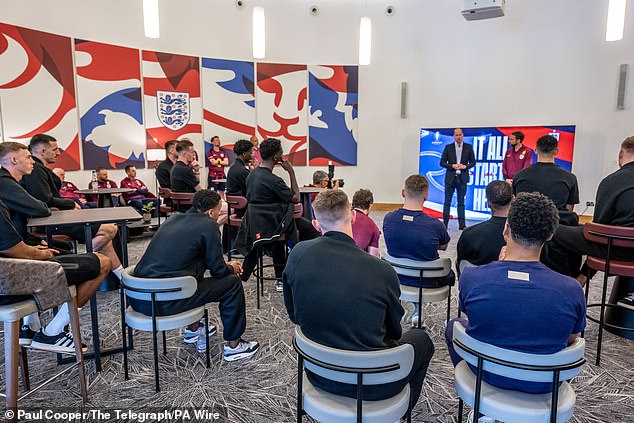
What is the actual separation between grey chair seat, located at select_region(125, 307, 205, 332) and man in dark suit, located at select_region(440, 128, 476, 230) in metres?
5.73

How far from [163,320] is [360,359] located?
4.54 ft

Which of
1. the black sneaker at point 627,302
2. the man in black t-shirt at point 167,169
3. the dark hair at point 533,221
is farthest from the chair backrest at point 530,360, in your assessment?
the man in black t-shirt at point 167,169

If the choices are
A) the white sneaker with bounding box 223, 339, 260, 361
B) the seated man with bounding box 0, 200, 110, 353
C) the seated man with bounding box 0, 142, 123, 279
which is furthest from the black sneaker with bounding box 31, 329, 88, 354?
the white sneaker with bounding box 223, 339, 260, 361

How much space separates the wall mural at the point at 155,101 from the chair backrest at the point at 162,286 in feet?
16.7

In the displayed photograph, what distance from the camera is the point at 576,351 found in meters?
1.47

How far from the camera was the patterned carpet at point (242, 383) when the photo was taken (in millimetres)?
2273

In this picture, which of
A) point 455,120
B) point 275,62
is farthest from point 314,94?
point 455,120

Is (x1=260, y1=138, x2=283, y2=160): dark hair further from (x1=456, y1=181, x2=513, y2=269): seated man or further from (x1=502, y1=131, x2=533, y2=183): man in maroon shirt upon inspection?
(x1=502, y1=131, x2=533, y2=183): man in maroon shirt

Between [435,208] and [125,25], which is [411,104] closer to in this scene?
[435,208]

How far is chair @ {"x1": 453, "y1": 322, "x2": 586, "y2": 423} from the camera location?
146 cm

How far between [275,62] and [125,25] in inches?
113

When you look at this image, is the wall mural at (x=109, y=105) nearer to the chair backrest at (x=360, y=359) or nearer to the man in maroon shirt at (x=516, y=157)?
the man in maroon shirt at (x=516, y=157)

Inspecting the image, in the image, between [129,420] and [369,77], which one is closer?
[129,420]

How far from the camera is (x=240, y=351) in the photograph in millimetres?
2852
